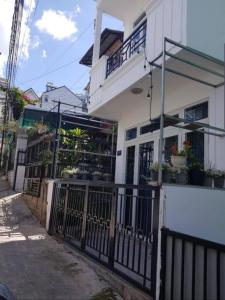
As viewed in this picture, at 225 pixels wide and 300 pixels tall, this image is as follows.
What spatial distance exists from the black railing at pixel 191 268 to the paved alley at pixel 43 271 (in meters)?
1.03

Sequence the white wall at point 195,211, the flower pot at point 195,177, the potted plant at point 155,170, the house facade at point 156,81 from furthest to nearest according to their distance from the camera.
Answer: the house facade at point 156,81
the flower pot at point 195,177
the potted plant at point 155,170
the white wall at point 195,211

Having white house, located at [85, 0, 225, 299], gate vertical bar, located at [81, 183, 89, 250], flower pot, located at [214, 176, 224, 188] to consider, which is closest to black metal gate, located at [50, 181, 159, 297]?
gate vertical bar, located at [81, 183, 89, 250]

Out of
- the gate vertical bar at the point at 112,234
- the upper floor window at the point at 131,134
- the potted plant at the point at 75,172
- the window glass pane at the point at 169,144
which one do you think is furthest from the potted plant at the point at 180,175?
the potted plant at the point at 75,172

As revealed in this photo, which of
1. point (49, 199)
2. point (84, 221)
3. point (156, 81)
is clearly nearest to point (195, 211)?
point (84, 221)

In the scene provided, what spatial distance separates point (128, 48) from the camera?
6660mm

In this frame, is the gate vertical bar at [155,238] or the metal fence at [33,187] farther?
the metal fence at [33,187]

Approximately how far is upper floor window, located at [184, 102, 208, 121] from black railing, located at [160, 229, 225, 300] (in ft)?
9.99

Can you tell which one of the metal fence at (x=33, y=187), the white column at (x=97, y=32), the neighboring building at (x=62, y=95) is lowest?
the metal fence at (x=33, y=187)

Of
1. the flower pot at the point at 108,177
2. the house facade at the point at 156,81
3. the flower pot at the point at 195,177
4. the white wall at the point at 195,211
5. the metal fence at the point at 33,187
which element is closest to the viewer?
the white wall at the point at 195,211

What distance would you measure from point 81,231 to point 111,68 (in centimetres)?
418

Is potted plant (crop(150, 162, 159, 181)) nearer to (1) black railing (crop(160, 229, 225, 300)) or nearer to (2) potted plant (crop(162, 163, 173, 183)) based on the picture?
(2) potted plant (crop(162, 163, 173, 183))

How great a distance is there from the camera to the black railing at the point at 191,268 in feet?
8.63

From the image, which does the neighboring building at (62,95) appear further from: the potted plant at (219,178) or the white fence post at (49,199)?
the potted plant at (219,178)

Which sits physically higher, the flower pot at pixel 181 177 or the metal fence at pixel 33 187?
the flower pot at pixel 181 177
